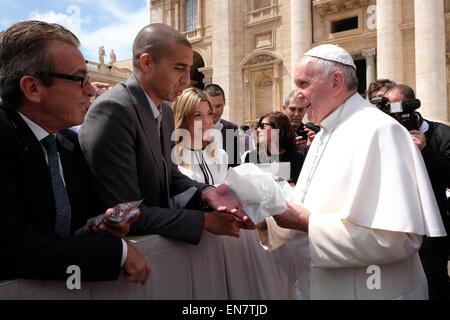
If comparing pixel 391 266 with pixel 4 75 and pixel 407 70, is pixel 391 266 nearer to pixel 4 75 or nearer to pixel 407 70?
pixel 4 75

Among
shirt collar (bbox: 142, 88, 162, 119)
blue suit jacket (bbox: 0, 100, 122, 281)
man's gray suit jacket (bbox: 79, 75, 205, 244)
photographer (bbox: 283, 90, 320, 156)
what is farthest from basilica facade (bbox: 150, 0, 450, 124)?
blue suit jacket (bbox: 0, 100, 122, 281)

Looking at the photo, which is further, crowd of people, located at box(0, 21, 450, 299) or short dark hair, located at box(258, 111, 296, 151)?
short dark hair, located at box(258, 111, 296, 151)

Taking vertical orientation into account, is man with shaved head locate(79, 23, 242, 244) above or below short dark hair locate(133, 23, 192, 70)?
below

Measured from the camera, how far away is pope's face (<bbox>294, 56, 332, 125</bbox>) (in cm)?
205

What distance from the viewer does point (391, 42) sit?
14016mm

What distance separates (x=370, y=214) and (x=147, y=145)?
48.6 inches

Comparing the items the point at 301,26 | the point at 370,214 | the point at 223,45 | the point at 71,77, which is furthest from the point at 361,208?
the point at 223,45

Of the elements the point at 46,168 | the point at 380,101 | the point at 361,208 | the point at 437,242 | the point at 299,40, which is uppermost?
the point at 299,40

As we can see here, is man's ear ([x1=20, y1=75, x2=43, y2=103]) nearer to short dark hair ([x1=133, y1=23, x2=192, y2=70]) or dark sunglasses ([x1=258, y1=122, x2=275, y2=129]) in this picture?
short dark hair ([x1=133, y1=23, x2=192, y2=70])

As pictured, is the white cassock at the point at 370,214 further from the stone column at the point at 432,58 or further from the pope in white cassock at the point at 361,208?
the stone column at the point at 432,58

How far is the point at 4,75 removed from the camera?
148 centimetres

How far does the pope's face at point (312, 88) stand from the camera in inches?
80.9

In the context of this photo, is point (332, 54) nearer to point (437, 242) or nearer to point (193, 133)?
point (193, 133)
